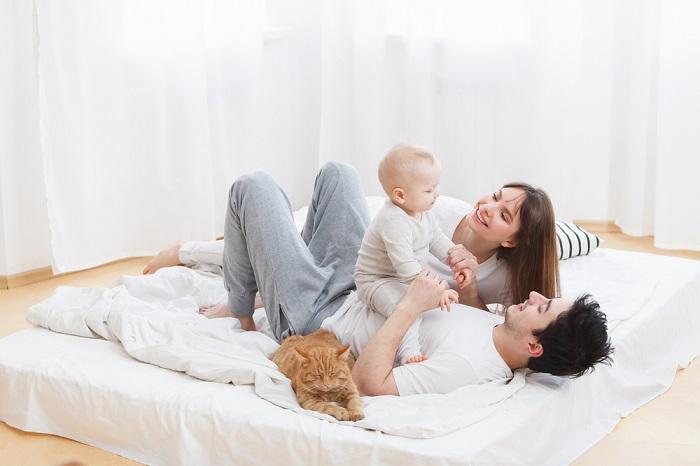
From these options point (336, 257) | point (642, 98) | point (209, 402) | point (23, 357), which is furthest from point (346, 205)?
point (642, 98)

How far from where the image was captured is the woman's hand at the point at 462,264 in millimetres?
2334

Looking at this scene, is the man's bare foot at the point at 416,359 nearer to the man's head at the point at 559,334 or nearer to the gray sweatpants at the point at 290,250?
the man's head at the point at 559,334

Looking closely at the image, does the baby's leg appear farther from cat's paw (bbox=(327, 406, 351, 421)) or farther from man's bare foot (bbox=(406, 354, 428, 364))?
cat's paw (bbox=(327, 406, 351, 421))

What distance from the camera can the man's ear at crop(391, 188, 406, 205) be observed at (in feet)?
7.42

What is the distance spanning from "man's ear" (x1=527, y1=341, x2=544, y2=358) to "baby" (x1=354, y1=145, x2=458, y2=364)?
20 centimetres

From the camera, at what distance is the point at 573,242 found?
3.16 m

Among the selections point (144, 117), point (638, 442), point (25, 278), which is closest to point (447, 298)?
point (638, 442)

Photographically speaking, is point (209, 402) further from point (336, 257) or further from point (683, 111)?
point (683, 111)

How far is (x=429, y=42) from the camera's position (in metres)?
4.48

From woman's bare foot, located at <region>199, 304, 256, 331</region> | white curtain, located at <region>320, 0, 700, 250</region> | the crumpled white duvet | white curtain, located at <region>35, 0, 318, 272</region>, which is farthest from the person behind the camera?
white curtain, located at <region>320, 0, 700, 250</region>

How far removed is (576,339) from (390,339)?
0.42 m

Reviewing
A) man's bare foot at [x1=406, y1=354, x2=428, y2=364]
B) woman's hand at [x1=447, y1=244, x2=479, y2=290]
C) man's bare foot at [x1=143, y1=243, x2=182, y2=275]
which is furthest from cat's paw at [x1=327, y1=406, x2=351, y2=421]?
man's bare foot at [x1=143, y1=243, x2=182, y2=275]

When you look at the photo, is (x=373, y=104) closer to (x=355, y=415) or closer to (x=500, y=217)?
(x=500, y=217)

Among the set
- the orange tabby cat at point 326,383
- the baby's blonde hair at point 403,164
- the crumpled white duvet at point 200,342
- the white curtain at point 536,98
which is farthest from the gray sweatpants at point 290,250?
the white curtain at point 536,98
